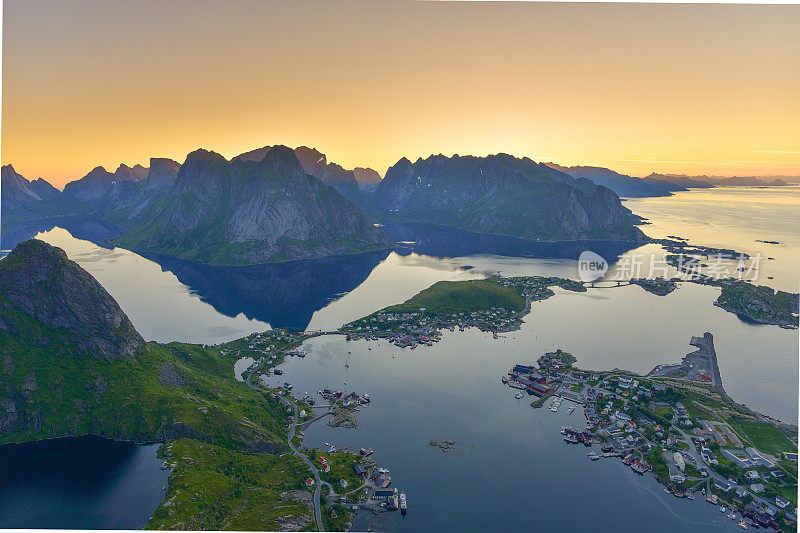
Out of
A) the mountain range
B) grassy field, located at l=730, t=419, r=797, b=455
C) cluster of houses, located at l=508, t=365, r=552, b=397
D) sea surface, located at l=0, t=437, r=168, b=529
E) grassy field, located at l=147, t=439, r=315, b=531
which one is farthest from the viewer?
cluster of houses, located at l=508, t=365, r=552, b=397

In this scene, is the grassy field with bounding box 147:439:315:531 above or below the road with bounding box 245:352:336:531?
above

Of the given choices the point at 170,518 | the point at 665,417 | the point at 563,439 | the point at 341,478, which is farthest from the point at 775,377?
the point at 170,518

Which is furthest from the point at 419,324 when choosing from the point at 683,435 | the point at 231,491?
the point at 231,491

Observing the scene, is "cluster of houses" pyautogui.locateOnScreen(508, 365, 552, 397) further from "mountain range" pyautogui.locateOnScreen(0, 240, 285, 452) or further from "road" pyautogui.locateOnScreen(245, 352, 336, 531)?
"mountain range" pyautogui.locateOnScreen(0, 240, 285, 452)

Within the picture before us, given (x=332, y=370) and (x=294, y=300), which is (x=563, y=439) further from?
(x=294, y=300)

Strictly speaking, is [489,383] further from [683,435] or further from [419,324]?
[419,324]

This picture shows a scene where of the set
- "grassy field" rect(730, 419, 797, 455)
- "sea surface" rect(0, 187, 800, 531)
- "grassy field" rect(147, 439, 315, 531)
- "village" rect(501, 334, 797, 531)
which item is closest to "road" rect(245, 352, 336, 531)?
"grassy field" rect(147, 439, 315, 531)
